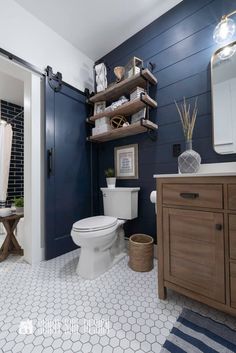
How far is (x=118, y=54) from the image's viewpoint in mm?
2088

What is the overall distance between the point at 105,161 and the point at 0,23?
5.15 ft

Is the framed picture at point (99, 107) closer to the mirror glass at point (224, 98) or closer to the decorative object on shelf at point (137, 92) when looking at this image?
the decorative object on shelf at point (137, 92)

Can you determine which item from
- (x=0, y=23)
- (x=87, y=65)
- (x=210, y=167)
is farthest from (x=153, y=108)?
(x=0, y=23)

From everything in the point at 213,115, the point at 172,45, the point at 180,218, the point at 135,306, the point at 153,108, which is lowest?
the point at 135,306

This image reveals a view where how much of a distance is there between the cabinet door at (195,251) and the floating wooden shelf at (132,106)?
1.06 meters

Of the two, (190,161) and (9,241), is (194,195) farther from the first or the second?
(9,241)

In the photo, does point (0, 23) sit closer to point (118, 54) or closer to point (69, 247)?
point (118, 54)

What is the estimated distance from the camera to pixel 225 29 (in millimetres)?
1274

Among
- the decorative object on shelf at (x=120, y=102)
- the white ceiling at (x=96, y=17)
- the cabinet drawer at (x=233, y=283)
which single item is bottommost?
the cabinet drawer at (x=233, y=283)

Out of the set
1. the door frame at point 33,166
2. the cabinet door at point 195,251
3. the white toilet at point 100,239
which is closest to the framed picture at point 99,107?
the door frame at point 33,166

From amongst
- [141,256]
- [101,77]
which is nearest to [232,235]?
[141,256]

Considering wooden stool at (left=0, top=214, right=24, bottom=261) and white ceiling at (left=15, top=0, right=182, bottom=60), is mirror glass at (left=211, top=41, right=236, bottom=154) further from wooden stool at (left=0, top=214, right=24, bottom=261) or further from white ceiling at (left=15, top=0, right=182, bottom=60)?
wooden stool at (left=0, top=214, right=24, bottom=261)

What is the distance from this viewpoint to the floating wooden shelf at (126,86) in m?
1.63

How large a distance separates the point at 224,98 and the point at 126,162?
1067 millimetres
